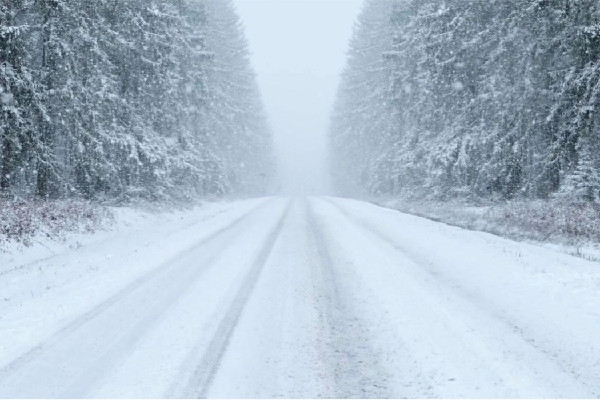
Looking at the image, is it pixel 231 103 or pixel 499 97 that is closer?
pixel 499 97

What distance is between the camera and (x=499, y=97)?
766 inches

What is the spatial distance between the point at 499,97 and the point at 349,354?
1742 cm

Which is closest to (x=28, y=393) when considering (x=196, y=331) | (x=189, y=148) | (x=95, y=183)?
(x=196, y=331)

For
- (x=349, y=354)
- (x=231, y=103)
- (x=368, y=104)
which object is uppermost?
(x=368, y=104)

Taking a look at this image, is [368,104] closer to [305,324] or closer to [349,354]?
[305,324]

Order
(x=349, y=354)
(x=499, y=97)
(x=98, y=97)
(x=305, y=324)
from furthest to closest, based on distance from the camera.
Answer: (x=499, y=97), (x=98, y=97), (x=305, y=324), (x=349, y=354)

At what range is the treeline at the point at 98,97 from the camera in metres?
15.2

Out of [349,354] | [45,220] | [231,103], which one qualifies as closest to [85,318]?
[349,354]

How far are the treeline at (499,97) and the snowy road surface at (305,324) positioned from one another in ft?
25.7

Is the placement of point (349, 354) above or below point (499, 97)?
below

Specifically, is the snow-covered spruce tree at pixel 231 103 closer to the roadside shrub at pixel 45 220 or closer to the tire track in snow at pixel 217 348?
the roadside shrub at pixel 45 220

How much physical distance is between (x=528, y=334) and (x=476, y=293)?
1731 mm

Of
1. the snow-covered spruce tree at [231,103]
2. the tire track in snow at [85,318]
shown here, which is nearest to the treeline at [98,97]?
the snow-covered spruce tree at [231,103]

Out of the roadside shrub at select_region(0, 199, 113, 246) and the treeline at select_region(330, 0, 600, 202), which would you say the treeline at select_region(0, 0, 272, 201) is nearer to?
the roadside shrub at select_region(0, 199, 113, 246)
